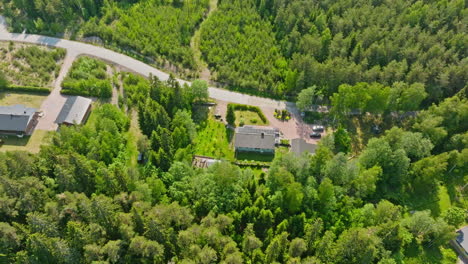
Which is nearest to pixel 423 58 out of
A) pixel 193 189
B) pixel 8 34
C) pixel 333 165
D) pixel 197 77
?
pixel 333 165

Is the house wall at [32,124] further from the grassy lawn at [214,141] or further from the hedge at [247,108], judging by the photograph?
the hedge at [247,108]

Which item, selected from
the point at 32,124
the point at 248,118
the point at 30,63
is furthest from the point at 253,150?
the point at 30,63

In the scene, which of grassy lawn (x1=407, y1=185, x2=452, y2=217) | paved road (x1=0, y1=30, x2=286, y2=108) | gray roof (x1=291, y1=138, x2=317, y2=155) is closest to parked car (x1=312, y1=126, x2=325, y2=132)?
gray roof (x1=291, y1=138, x2=317, y2=155)

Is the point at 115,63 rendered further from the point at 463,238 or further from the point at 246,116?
the point at 463,238

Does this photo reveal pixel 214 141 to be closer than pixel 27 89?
Yes

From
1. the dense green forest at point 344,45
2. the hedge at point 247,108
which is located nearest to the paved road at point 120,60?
the hedge at point 247,108

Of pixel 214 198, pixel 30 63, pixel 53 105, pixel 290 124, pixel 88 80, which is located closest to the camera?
pixel 214 198
